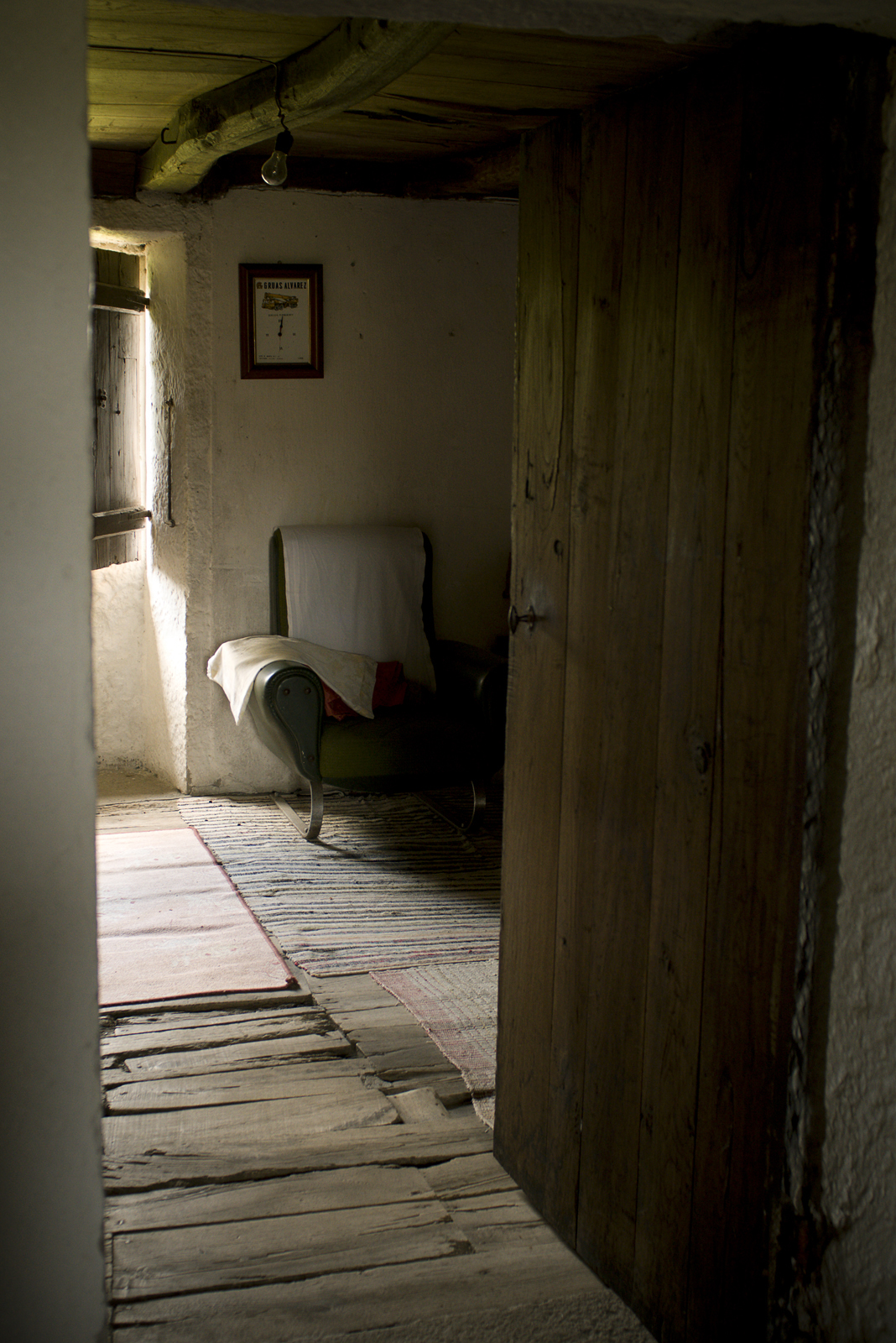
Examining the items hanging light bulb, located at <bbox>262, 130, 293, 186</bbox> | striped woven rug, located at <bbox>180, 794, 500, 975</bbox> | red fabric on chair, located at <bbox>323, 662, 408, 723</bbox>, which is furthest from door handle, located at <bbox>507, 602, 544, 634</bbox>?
red fabric on chair, located at <bbox>323, 662, 408, 723</bbox>

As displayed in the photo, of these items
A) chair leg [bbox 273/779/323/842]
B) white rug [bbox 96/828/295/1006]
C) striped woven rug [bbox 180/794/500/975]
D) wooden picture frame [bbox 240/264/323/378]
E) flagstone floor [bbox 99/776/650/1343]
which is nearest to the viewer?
flagstone floor [bbox 99/776/650/1343]

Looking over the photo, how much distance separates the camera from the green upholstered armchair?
3932mm

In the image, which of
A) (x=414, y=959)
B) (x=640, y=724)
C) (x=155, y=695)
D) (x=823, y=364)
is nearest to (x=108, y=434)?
(x=155, y=695)

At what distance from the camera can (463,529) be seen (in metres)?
4.88

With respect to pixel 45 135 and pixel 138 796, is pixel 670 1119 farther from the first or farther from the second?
pixel 138 796

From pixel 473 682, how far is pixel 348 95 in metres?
1.98

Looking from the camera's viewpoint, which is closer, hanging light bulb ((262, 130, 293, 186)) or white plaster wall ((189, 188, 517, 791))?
hanging light bulb ((262, 130, 293, 186))

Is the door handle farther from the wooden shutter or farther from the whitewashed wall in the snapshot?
the wooden shutter

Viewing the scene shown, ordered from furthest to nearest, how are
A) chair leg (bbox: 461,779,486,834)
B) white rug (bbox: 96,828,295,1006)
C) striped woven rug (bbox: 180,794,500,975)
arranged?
chair leg (bbox: 461,779,486,834)
striped woven rug (bbox: 180,794,500,975)
white rug (bbox: 96,828,295,1006)

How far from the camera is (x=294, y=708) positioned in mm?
3867

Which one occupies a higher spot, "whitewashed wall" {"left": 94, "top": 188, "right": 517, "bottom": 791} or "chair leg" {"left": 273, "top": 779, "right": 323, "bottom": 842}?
"whitewashed wall" {"left": 94, "top": 188, "right": 517, "bottom": 791}

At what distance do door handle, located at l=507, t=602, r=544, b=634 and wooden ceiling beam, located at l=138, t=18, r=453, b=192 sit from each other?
104 cm

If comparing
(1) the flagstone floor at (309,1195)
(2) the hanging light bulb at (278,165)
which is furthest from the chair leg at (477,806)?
(2) the hanging light bulb at (278,165)

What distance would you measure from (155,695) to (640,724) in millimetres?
3617
